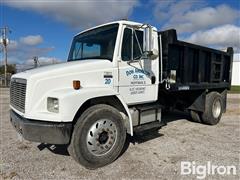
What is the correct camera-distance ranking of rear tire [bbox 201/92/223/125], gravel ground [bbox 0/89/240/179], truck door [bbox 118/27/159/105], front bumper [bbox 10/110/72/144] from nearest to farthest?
front bumper [bbox 10/110/72/144], gravel ground [bbox 0/89/240/179], truck door [bbox 118/27/159/105], rear tire [bbox 201/92/223/125]

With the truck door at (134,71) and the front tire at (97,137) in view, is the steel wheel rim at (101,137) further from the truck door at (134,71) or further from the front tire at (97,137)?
the truck door at (134,71)

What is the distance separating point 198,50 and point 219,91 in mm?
2485

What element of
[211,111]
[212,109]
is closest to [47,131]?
[211,111]

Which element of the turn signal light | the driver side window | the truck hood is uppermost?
the driver side window

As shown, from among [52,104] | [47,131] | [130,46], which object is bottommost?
[47,131]

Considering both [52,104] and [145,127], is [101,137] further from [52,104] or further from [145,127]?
[145,127]

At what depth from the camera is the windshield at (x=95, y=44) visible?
4551 mm

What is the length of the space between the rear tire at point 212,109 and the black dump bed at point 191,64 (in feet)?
1.14

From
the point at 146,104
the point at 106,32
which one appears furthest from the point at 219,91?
the point at 106,32

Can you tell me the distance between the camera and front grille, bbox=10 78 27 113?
390cm

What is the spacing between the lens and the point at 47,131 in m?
3.58

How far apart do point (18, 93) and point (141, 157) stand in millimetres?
2629

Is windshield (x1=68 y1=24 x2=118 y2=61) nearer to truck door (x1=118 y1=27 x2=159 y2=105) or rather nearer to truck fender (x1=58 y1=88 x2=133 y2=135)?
truck door (x1=118 y1=27 x2=159 y2=105)

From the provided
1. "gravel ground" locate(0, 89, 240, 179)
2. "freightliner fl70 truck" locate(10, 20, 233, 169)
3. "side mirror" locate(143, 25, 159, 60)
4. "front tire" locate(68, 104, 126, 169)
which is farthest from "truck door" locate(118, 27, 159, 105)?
"gravel ground" locate(0, 89, 240, 179)
